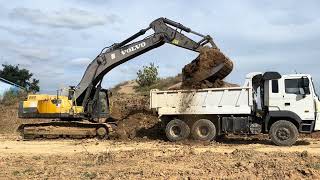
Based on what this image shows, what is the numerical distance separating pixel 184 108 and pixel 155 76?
Result: 2774 centimetres

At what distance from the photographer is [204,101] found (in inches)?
766

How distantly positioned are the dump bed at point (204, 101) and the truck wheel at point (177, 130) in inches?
16.5

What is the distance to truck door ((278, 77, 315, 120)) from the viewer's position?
18000 millimetres

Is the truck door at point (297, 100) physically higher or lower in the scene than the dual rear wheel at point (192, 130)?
higher

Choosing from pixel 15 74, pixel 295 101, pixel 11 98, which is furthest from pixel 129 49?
pixel 15 74

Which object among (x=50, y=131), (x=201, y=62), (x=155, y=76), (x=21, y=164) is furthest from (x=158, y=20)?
(x=155, y=76)

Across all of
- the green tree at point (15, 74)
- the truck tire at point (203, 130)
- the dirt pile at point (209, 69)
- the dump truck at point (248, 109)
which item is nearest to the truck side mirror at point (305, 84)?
the dump truck at point (248, 109)

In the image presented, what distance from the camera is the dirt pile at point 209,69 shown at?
20016mm

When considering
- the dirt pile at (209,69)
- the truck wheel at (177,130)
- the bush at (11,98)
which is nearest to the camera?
the truck wheel at (177,130)

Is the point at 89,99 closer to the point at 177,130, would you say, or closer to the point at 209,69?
the point at 177,130

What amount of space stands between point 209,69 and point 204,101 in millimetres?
1477

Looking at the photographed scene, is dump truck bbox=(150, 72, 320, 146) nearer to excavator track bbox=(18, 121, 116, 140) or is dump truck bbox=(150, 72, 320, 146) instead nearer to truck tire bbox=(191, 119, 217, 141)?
truck tire bbox=(191, 119, 217, 141)

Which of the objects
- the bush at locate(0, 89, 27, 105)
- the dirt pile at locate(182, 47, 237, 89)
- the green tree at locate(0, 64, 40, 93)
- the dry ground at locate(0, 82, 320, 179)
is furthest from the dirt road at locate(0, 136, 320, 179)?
the green tree at locate(0, 64, 40, 93)

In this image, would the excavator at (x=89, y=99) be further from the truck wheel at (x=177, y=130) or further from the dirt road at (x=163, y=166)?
the dirt road at (x=163, y=166)
